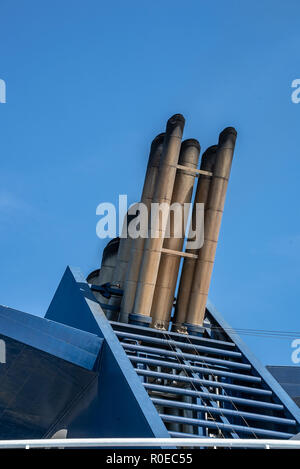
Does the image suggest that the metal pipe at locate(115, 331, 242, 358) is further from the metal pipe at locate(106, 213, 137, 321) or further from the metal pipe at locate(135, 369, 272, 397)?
the metal pipe at locate(106, 213, 137, 321)

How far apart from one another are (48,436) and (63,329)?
15.5ft

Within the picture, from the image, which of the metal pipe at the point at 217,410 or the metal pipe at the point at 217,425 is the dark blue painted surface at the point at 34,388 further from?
the metal pipe at the point at 217,425

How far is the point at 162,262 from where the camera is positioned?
19.8m

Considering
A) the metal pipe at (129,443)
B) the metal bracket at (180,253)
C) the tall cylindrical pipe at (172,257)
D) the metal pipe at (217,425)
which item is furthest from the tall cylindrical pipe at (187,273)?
the metal pipe at (129,443)

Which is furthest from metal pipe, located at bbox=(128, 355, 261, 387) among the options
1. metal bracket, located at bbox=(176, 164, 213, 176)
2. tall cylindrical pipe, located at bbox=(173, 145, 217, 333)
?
metal bracket, located at bbox=(176, 164, 213, 176)

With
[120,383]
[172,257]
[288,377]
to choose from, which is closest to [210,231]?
[172,257]

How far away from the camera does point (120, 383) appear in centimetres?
1403

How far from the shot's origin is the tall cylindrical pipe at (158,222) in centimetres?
1886

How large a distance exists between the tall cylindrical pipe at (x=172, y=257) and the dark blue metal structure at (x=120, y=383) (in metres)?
1.34

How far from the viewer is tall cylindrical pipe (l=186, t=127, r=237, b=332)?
765 inches

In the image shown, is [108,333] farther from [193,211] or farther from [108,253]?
[108,253]

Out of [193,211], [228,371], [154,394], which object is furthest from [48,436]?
[193,211]

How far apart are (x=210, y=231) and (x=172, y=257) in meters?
1.37
